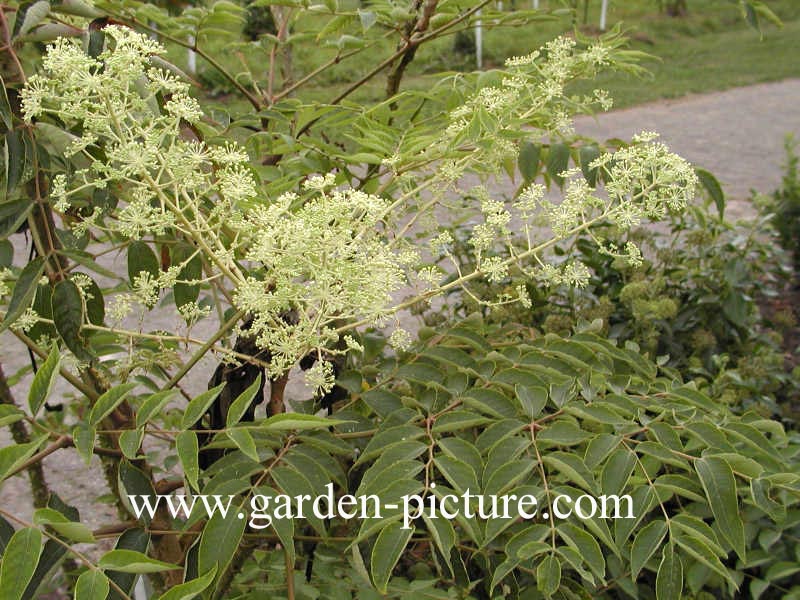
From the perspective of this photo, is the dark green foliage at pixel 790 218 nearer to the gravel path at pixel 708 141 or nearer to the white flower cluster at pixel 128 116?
the gravel path at pixel 708 141

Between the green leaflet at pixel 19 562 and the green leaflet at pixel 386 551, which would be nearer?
the green leaflet at pixel 19 562

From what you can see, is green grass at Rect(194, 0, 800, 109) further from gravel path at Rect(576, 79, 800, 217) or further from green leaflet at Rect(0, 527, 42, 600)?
green leaflet at Rect(0, 527, 42, 600)

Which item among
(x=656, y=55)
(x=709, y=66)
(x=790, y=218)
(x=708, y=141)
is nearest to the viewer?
(x=790, y=218)

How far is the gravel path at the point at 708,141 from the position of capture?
118 inches

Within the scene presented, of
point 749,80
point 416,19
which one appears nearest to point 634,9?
point 749,80

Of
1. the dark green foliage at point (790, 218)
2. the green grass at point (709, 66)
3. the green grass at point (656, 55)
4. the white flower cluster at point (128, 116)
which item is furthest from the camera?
the green grass at point (709, 66)

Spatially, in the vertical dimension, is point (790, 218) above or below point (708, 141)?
above

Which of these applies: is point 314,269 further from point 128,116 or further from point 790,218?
point 790,218

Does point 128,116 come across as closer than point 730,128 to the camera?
Yes

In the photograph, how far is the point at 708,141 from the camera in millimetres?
8047

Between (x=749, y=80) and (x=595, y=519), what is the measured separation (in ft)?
38.1

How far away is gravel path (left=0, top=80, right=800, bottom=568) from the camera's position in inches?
118

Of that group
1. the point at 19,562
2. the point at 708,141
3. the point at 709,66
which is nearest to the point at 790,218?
the point at 19,562

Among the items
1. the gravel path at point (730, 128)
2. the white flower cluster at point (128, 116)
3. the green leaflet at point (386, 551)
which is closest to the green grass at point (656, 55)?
the gravel path at point (730, 128)
